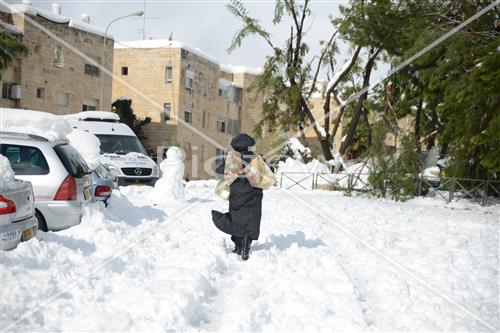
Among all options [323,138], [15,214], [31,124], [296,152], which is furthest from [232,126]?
[15,214]

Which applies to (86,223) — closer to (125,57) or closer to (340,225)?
(340,225)

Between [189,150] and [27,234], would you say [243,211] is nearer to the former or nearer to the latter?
[27,234]

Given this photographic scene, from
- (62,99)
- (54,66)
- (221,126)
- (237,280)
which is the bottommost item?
(237,280)

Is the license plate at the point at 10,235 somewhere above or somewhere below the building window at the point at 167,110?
below

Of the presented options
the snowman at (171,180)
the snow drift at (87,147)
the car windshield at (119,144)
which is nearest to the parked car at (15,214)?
the snow drift at (87,147)

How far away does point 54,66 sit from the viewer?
30359 mm

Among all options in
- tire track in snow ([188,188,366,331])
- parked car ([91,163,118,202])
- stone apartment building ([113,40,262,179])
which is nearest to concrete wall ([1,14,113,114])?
stone apartment building ([113,40,262,179])

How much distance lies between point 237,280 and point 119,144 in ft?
38.3

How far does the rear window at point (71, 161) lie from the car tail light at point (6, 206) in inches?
86.8

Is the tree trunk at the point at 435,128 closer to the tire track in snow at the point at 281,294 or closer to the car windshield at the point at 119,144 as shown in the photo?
the car windshield at the point at 119,144

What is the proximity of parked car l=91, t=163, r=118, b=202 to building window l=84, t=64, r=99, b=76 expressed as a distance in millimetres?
24020

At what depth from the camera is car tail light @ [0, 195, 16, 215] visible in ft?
18.0

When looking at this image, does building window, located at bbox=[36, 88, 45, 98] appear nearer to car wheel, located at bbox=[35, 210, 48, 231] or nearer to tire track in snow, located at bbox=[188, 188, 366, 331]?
car wheel, located at bbox=[35, 210, 48, 231]

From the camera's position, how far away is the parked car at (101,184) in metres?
9.54
